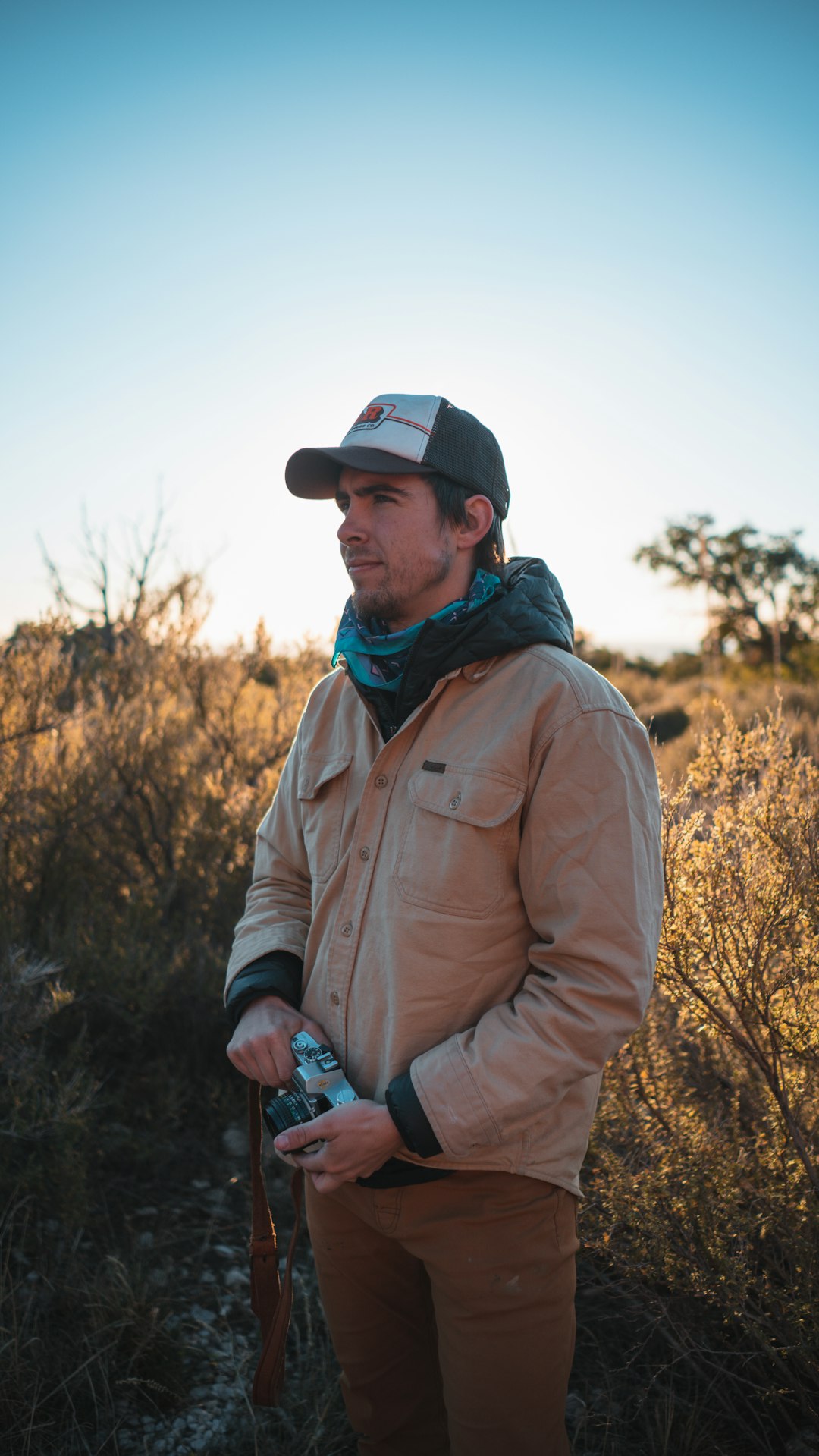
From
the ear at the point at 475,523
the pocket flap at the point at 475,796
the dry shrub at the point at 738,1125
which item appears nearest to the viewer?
the pocket flap at the point at 475,796

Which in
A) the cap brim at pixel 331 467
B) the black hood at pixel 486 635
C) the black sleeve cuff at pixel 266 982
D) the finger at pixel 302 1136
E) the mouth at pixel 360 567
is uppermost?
the cap brim at pixel 331 467

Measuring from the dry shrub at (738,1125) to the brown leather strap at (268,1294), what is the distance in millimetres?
779

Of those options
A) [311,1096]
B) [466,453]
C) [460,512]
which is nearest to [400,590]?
[460,512]

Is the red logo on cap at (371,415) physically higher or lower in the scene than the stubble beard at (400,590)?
higher

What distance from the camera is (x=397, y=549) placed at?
1.79 m

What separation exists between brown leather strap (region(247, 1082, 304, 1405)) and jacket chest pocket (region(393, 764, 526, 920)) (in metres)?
0.62

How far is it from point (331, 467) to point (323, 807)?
29.6 inches

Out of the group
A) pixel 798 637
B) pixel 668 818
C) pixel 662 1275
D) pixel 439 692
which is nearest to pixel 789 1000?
pixel 668 818

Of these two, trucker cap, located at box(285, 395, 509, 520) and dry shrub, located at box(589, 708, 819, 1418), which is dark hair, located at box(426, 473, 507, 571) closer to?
trucker cap, located at box(285, 395, 509, 520)

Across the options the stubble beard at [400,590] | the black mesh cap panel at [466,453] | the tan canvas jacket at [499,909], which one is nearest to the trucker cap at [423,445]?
the black mesh cap panel at [466,453]

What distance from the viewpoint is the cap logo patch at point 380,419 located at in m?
1.79

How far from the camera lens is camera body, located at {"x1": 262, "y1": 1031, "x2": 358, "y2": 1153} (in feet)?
5.22

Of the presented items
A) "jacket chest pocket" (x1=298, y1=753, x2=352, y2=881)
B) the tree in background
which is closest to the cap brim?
"jacket chest pocket" (x1=298, y1=753, x2=352, y2=881)

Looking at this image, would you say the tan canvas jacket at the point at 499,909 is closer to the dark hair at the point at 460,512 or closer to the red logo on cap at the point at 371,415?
A: the dark hair at the point at 460,512
